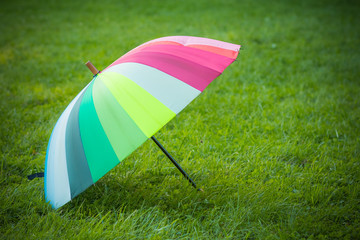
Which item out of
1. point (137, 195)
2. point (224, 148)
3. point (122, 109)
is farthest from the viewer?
point (224, 148)

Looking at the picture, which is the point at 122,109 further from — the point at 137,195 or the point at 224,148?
the point at 224,148

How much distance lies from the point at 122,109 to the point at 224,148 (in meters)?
1.53

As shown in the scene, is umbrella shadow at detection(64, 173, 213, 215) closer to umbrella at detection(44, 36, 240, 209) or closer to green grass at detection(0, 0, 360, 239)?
green grass at detection(0, 0, 360, 239)

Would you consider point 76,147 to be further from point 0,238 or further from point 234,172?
point 234,172

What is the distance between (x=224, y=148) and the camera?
2.95m

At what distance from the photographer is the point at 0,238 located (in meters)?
1.99

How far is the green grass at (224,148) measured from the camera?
212 cm

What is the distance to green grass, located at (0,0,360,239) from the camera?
6.95ft

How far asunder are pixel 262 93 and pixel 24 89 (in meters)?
3.39

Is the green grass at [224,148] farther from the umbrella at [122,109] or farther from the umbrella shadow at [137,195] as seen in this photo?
the umbrella at [122,109]

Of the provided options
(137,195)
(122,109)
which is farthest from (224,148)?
(122,109)

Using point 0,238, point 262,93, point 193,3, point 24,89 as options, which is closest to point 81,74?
point 24,89

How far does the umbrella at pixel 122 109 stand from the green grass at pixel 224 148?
0.56m

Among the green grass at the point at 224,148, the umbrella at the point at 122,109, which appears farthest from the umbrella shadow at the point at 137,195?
the umbrella at the point at 122,109
